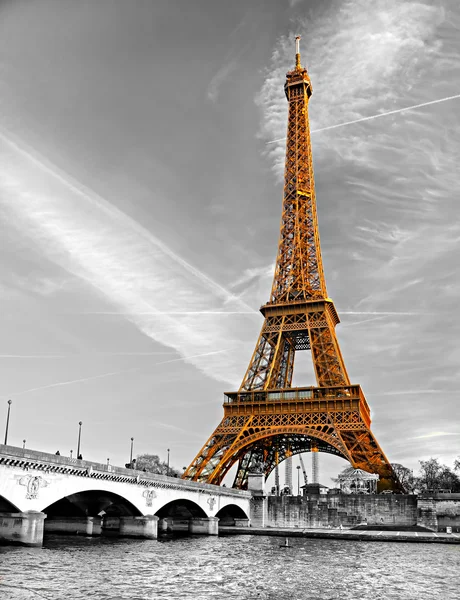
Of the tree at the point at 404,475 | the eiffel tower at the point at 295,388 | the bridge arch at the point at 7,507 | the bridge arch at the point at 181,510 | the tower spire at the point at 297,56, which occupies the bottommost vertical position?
the bridge arch at the point at 181,510

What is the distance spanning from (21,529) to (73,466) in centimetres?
544

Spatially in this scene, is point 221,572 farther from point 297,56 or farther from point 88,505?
point 297,56

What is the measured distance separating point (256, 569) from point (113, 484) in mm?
16448

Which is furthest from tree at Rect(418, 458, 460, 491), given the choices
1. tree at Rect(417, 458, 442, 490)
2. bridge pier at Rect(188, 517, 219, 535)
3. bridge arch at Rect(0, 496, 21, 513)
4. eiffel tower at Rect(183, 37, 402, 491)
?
bridge arch at Rect(0, 496, 21, 513)

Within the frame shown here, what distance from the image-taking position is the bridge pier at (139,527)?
50.2 m

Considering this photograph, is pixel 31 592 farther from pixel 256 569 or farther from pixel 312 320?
pixel 312 320

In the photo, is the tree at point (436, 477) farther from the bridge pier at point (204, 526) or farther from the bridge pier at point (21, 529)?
the bridge pier at point (21, 529)

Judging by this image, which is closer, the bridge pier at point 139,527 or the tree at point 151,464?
the bridge pier at point 139,527

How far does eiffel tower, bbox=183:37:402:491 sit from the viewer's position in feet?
241

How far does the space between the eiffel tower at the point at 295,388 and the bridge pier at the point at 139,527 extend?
20710 millimetres

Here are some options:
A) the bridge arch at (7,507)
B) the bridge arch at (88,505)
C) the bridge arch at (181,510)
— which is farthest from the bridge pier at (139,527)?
the bridge arch at (7,507)

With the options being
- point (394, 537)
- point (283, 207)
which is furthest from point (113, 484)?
point (283, 207)

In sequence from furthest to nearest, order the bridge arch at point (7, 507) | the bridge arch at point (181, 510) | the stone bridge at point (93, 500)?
the bridge arch at point (181, 510)
the bridge arch at point (7, 507)
the stone bridge at point (93, 500)

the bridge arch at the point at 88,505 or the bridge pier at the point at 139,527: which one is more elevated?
the bridge arch at the point at 88,505
